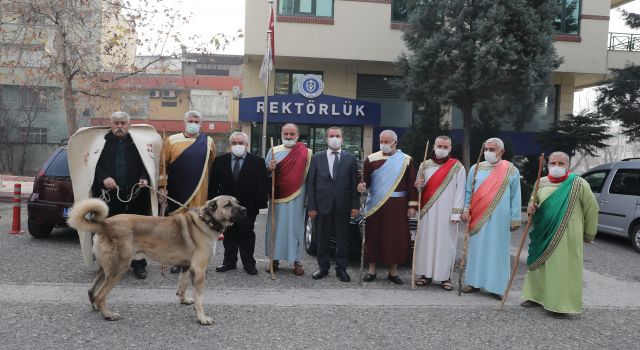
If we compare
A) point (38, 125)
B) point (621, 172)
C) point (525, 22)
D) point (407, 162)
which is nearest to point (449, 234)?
point (407, 162)

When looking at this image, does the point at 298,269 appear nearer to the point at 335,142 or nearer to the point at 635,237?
the point at 335,142

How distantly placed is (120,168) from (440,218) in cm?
380

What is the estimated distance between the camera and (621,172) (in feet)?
33.7

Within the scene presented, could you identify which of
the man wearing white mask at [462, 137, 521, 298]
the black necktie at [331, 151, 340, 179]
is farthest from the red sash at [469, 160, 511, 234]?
the black necktie at [331, 151, 340, 179]

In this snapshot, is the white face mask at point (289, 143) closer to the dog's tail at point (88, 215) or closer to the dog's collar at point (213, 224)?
the dog's collar at point (213, 224)

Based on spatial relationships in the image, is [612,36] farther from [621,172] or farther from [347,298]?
[347,298]

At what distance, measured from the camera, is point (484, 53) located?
1278 centimetres

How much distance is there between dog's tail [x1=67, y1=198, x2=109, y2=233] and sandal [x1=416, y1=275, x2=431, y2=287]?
3.65 m

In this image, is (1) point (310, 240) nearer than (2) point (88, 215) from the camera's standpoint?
No

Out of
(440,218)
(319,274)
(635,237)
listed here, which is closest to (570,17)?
(635,237)

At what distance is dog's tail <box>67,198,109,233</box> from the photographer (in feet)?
14.3

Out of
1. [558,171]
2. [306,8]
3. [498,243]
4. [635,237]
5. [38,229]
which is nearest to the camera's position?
[558,171]

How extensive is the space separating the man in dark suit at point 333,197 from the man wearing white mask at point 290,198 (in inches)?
7.4

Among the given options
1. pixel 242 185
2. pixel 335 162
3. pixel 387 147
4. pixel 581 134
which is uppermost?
pixel 581 134
